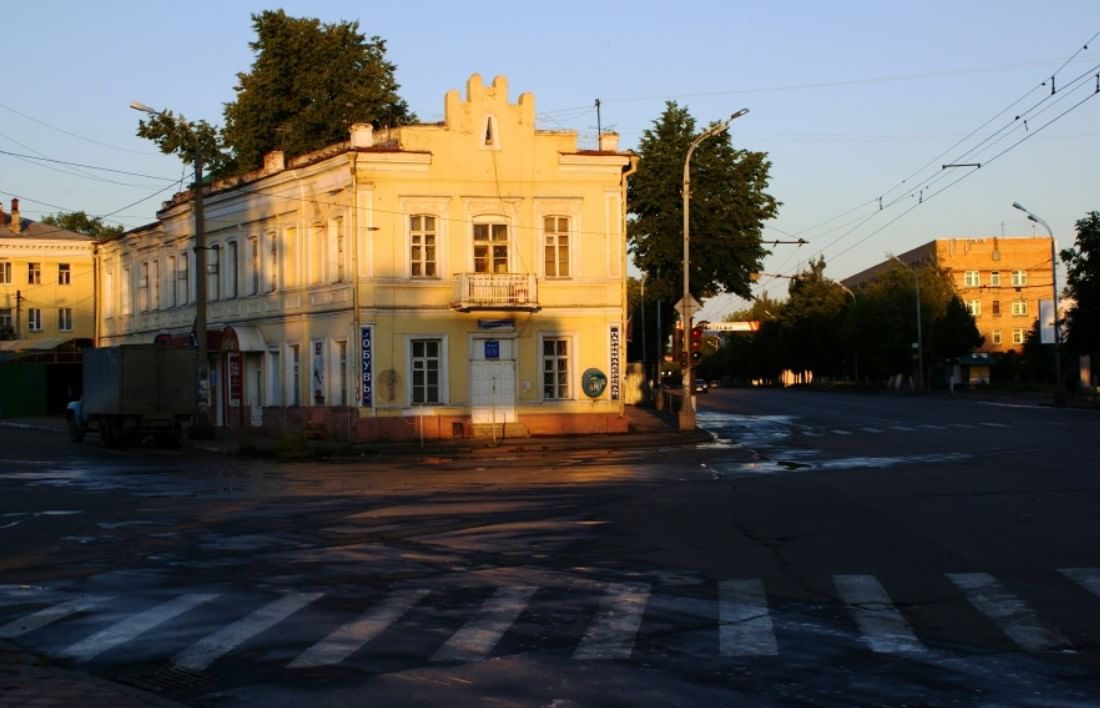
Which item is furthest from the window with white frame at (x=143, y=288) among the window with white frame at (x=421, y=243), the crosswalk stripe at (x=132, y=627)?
the crosswalk stripe at (x=132, y=627)

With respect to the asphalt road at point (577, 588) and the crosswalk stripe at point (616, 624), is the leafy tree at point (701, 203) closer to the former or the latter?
the asphalt road at point (577, 588)

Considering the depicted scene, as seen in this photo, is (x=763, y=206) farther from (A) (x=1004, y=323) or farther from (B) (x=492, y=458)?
(A) (x=1004, y=323)

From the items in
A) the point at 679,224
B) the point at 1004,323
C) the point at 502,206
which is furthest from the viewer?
the point at 1004,323

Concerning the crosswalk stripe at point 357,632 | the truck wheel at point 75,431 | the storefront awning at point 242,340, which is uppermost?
the storefront awning at point 242,340

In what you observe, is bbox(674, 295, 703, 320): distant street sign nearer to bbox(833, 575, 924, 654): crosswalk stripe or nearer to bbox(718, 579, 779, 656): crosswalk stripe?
bbox(833, 575, 924, 654): crosswalk stripe

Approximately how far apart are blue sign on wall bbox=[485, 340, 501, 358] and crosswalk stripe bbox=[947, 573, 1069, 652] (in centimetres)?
3147

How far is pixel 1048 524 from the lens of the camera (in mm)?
16688

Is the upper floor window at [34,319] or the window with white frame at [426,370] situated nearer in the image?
the window with white frame at [426,370]

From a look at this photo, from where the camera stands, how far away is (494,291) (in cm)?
4272

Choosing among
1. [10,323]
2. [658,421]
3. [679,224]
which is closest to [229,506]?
[658,421]

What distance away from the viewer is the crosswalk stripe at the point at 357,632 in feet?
31.1

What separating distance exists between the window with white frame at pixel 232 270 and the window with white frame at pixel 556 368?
44.2 ft

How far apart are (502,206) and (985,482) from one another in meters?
23.3

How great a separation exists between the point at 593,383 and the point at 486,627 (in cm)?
3343
